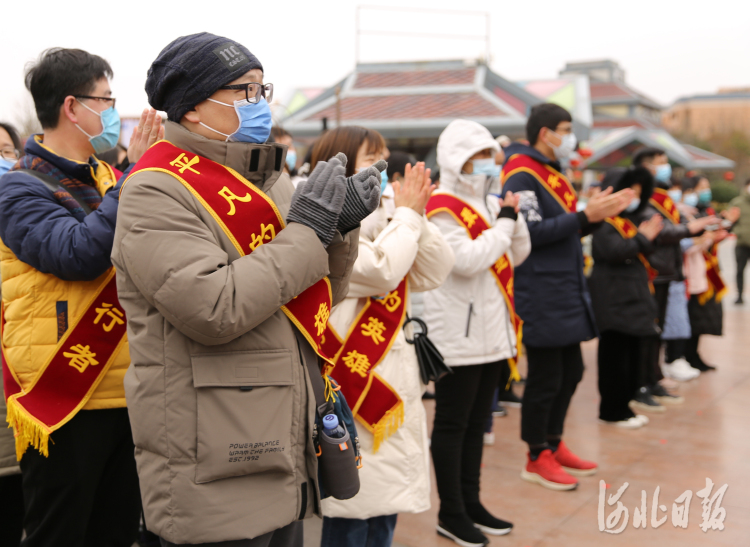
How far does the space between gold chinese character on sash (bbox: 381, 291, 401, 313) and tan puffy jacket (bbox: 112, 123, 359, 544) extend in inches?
40.9

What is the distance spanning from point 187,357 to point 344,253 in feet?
1.63

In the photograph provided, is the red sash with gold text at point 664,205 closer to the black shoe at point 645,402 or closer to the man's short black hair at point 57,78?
the black shoe at point 645,402

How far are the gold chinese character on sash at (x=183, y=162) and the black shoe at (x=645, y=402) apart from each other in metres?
4.97

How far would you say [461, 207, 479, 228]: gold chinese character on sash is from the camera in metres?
3.47

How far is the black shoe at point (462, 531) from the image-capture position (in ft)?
10.9

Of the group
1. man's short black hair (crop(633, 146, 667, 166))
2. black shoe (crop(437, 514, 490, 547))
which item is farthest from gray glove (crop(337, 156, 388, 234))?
man's short black hair (crop(633, 146, 667, 166))

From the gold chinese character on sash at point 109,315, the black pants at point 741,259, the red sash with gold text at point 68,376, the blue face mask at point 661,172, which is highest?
the blue face mask at point 661,172

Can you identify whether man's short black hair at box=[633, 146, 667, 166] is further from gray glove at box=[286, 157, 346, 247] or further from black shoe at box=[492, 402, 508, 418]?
gray glove at box=[286, 157, 346, 247]

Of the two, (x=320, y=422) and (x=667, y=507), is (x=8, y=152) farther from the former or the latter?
(x=667, y=507)

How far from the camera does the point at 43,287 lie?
2.22 meters

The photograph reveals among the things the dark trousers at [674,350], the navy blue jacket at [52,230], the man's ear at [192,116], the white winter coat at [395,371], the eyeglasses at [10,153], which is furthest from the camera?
the dark trousers at [674,350]

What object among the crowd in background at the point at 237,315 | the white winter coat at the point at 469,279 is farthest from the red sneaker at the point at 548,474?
the white winter coat at the point at 469,279

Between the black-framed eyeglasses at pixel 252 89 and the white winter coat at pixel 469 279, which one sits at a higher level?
the black-framed eyeglasses at pixel 252 89

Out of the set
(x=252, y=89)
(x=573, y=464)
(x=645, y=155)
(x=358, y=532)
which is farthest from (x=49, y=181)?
(x=645, y=155)
